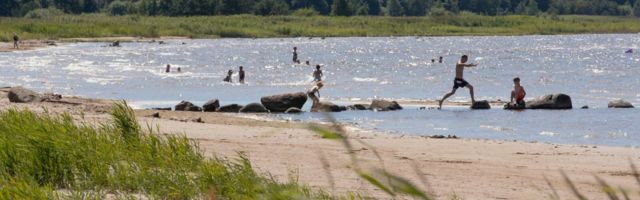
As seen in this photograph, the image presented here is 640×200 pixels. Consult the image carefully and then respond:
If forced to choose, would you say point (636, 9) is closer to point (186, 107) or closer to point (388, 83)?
point (388, 83)

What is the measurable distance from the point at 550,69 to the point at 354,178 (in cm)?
3926

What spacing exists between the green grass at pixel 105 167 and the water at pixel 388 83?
10767 mm

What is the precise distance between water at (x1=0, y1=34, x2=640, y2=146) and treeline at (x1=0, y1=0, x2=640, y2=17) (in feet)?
216

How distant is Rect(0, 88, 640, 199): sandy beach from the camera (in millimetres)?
11484

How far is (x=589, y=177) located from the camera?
13.2 meters

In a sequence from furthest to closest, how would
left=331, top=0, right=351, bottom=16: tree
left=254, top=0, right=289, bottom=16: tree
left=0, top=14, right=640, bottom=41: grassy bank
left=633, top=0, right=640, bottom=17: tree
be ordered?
left=633, top=0, right=640, bottom=17: tree → left=331, top=0, right=351, bottom=16: tree → left=254, top=0, right=289, bottom=16: tree → left=0, top=14, right=640, bottom=41: grassy bank

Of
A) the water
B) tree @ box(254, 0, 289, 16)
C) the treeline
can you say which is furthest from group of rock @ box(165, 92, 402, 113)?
tree @ box(254, 0, 289, 16)

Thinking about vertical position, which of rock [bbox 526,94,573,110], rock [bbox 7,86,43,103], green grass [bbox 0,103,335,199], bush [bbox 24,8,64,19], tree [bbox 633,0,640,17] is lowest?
tree [bbox 633,0,640,17]

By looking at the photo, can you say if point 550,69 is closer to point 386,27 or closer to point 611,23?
point 386,27

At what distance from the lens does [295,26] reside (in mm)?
117750

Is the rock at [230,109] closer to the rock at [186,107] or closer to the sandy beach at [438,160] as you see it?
the rock at [186,107]

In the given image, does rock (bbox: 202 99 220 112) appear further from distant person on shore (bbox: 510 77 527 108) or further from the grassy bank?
the grassy bank

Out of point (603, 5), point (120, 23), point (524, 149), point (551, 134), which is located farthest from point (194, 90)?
point (603, 5)

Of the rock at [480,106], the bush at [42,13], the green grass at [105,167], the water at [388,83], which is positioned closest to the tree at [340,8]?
the bush at [42,13]
